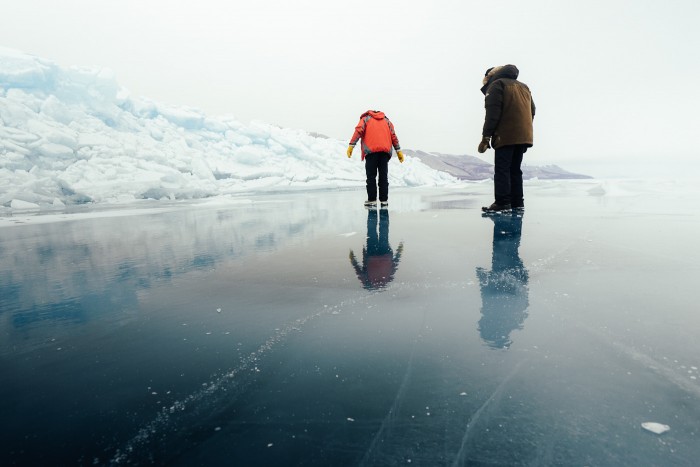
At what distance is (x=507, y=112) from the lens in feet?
14.1

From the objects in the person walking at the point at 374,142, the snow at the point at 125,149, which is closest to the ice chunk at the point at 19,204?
the snow at the point at 125,149

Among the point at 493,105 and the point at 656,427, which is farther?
the point at 493,105

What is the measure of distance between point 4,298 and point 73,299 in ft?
1.10

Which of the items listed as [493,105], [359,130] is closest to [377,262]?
[493,105]

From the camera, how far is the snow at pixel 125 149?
10.6 meters

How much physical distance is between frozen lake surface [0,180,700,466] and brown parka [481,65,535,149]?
2.54 meters

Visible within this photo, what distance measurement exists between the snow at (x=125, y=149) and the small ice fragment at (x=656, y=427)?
11117 millimetres

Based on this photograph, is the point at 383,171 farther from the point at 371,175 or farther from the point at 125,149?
the point at 125,149

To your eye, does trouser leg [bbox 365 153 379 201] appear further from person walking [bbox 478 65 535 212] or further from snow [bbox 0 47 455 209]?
snow [bbox 0 47 455 209]

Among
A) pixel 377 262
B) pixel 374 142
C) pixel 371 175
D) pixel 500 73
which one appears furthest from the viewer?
pixel 371 175

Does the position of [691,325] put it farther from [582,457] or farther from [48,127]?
[48,127]

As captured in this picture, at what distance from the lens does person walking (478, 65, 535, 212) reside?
4.27 m

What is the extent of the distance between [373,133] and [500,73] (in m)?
1.94

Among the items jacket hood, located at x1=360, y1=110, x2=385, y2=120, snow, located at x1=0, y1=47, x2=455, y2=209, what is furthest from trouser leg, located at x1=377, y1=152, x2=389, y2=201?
snow, located at x1=0, y1=47, x2=455, y2=209
